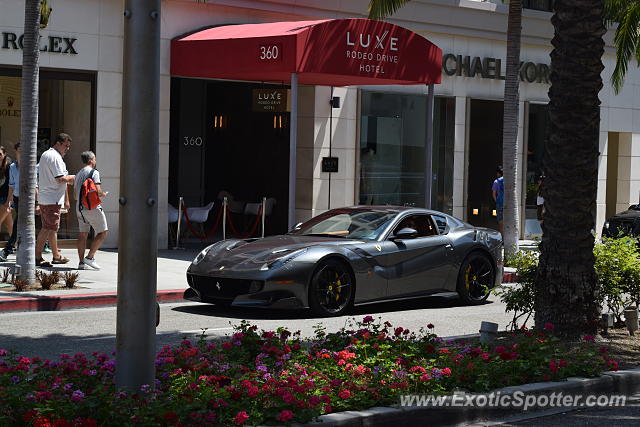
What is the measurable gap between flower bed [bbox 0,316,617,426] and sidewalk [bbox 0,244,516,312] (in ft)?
18.3

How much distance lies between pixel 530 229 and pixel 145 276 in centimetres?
2315

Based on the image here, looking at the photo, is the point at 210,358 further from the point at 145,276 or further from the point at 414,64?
the point at 414,64

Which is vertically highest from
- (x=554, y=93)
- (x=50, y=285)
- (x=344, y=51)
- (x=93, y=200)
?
(x=344, y=51)

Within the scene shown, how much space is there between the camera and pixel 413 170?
26.2 meters

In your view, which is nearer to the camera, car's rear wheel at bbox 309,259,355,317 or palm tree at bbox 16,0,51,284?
car's rear wheel at bbox 309,259,355,317

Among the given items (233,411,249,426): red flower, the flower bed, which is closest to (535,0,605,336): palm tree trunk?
the flower bed

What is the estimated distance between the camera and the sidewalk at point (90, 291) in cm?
1364

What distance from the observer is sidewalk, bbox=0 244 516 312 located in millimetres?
13648

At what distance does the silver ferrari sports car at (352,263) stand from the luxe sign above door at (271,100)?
8576mm

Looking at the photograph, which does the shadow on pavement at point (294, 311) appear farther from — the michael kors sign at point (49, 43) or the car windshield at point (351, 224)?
the michael kors sign at point (49, 43)

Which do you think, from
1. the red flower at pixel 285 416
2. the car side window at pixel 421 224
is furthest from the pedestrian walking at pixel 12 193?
the red flower at pixel 285 416

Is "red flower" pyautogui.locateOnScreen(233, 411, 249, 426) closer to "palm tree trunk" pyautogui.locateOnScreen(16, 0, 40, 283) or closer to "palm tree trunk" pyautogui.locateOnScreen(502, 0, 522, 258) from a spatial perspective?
"palm tree trunk" pyautogui.locateOnScreen(16, 0, 40, 283)

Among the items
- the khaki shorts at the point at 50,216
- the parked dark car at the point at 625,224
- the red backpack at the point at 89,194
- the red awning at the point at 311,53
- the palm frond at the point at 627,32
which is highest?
the palm frond at the point at 627,32

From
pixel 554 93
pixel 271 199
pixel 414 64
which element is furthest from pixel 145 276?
pixel 271 199
